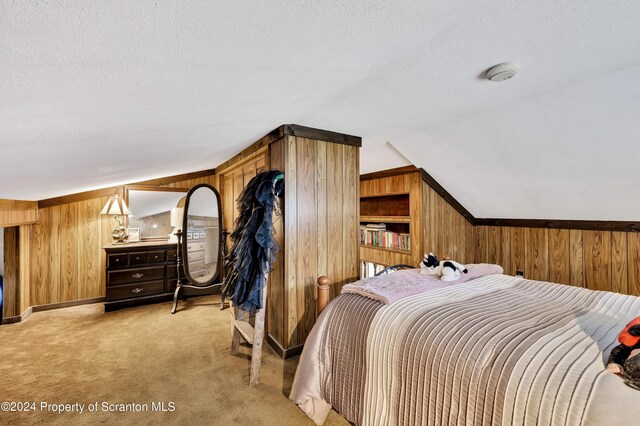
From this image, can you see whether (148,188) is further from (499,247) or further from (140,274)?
(499,247)

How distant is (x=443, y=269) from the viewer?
2025 mm

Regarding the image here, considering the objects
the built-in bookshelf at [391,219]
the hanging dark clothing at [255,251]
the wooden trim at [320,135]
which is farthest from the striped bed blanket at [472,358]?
the built-in bookshelf at [391,219]

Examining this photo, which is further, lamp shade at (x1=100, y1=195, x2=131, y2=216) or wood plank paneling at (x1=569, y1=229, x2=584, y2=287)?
lamp shade at (x1=100, y1=195, x2=131, y2=216)

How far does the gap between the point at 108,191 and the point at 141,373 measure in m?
2.86

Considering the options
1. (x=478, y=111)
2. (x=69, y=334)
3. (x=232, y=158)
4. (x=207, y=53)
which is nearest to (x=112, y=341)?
(x=69, y=334)

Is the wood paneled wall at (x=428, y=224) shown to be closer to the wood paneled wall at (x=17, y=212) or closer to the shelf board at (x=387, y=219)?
the shelf board at (x=387, y=219)

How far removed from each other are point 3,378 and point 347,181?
125 inches

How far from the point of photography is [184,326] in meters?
3.12

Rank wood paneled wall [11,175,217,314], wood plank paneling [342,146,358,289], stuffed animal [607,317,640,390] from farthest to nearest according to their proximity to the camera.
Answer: wood paneled wall [11,175,217,314] < wood plank paneling [342,146,358,289] < stuffed animal [607,317,640,390]

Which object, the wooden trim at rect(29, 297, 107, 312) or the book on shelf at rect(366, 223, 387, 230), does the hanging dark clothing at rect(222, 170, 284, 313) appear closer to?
the book on shelf at rect(366, 223, 387, 230)

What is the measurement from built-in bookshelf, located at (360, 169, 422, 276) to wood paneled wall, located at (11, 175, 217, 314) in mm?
3719

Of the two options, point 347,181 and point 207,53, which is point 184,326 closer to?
point 347,181

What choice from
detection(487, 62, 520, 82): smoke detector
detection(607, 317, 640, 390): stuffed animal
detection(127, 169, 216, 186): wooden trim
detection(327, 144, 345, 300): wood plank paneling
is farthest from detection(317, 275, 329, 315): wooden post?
detection(127, 169, 216, 186): wooden trim

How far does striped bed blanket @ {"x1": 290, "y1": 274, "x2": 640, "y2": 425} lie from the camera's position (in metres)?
0.93
